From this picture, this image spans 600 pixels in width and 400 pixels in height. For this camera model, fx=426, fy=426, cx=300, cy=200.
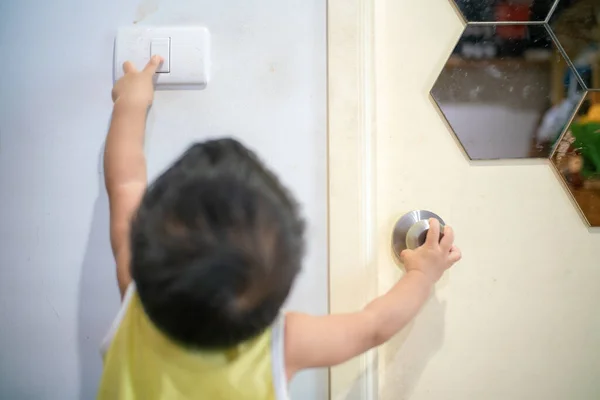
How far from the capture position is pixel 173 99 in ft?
1.90

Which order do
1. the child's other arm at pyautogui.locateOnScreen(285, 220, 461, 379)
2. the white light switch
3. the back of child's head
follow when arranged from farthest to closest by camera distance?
the white light switch < the child's other arm at pyautogui.locateOnScreen(285, 220, 461, 379) < the back of child's head

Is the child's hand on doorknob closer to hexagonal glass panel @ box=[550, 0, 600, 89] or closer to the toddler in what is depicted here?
the toddler


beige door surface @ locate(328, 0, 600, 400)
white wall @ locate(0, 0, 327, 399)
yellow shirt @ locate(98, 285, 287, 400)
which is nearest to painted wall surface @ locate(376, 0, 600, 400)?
beige door surface @ locate(328, 0, 600, 400)

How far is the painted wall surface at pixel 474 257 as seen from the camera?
1.99ft

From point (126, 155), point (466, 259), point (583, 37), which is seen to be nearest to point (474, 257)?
point (466, 259)

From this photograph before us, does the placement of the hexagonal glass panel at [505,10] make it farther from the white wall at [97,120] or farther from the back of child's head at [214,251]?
the back of child's head at [214,251]

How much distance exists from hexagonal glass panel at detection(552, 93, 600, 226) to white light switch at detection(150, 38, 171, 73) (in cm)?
56

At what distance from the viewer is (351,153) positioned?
0.56 m

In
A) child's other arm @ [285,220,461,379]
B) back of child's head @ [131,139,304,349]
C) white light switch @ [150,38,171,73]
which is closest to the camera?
back of child's head @ [131,139,304,349]

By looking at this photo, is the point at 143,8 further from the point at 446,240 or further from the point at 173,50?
the point at 446,240

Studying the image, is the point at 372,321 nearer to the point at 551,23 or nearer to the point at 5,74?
the point at 551,23

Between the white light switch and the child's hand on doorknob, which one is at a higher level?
the white light switch

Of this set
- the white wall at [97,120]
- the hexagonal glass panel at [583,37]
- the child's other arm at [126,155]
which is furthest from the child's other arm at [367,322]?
the hexagonal glass panel at [583,37]

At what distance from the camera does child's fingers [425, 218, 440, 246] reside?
0.55 m
